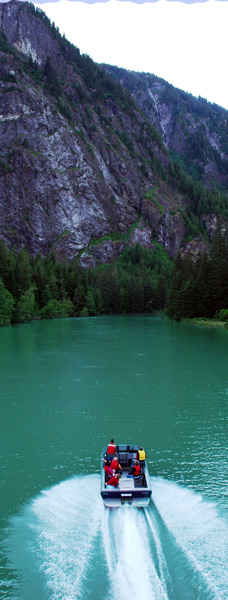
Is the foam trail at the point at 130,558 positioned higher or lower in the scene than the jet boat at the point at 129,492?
lower

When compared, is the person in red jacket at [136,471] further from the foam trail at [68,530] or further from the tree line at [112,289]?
the tree line at [112,289]

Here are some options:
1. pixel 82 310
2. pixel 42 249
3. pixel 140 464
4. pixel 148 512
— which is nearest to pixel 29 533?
pixel 148 512

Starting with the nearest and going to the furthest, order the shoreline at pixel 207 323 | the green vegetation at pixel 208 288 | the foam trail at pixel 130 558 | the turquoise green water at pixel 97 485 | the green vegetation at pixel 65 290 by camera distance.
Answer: the foam trail at pixel 130 558 → the turquoise green water at pixel 97 485 → the shoreline at pixel 207 323 → the green vegetation at pixel 208 288 → the green vegetation at pixel 65 290

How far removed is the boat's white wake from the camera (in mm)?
11305

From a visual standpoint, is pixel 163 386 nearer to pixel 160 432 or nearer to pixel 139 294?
pixel 160 432

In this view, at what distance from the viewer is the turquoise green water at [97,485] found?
464 inches

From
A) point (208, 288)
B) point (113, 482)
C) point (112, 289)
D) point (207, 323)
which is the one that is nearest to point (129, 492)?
point (113, 482)

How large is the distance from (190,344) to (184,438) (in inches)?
1442

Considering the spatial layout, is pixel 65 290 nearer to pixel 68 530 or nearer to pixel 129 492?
pixel 129 492

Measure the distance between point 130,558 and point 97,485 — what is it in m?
5.25

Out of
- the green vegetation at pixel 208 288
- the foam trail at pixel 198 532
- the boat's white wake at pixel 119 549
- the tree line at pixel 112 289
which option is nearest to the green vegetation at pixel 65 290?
the tree line at pixel 112 289

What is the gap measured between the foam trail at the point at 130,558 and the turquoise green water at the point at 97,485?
0.11 ft

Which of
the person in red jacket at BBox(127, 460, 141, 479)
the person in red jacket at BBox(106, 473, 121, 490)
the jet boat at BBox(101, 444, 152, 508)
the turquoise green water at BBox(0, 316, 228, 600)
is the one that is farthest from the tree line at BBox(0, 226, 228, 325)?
the person in red jacket at BBox(106, 473, 121, 490)

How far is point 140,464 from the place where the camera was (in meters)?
17.6
